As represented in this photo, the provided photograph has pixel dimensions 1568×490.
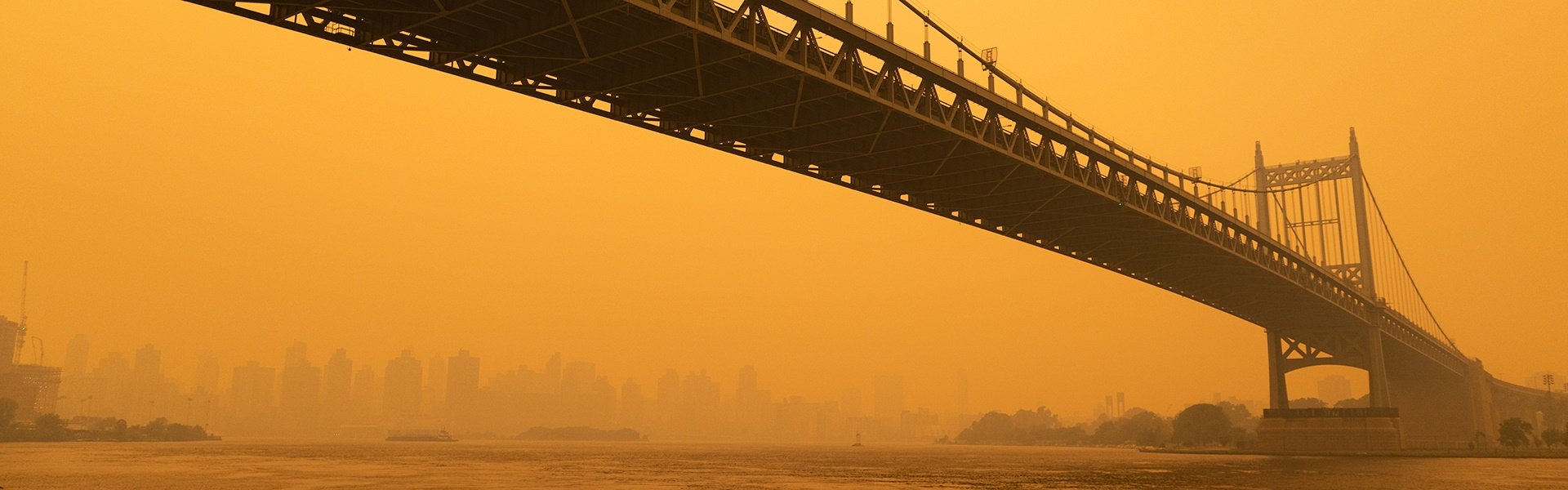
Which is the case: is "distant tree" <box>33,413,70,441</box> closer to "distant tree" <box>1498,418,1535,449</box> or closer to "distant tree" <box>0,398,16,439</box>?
"distant tree" <box>0,398,16,439</box>

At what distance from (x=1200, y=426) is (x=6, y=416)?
154684 millimetres

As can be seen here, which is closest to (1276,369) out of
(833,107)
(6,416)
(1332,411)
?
(1332,411)

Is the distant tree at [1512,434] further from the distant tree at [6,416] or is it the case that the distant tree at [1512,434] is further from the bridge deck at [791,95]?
the distant tree at [6,416]

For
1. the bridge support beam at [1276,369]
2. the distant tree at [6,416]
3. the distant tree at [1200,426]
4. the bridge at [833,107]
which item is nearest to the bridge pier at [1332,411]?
the bridge support beam at [1276,369]

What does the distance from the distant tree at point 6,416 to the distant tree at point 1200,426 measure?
150m

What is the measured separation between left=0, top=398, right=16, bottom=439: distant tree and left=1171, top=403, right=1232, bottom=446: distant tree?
15044cm

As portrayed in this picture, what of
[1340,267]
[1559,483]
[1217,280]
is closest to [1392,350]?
[1340,267]

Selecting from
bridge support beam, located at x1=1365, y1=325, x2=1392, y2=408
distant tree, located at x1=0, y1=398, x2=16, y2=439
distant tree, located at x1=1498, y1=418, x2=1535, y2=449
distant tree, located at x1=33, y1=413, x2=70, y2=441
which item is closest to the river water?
bridge support beam, located at x1=1365, y1=325, x2=1392, y2=408

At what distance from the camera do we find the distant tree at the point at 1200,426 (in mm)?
147375

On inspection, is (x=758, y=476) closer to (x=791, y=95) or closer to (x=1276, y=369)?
(x=791, y=95)

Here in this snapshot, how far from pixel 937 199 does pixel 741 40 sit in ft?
70.0

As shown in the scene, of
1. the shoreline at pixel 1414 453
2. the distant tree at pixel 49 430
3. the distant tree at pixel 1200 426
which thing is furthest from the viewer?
the distant tree at pixel 49 430

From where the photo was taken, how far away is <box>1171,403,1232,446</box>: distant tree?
14738cm

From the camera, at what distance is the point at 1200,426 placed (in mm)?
150625
